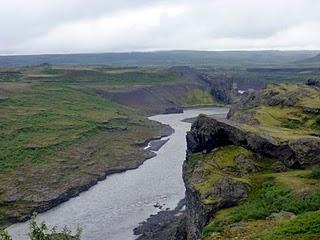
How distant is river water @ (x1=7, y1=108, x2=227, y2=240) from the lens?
6744 cm

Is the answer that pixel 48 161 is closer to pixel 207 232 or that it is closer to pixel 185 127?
pixel 185 127

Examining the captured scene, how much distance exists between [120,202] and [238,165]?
33104 millimetres

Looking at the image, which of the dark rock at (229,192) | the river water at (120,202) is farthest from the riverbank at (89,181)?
the dark rock at (229,192)

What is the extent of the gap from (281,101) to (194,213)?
116ft

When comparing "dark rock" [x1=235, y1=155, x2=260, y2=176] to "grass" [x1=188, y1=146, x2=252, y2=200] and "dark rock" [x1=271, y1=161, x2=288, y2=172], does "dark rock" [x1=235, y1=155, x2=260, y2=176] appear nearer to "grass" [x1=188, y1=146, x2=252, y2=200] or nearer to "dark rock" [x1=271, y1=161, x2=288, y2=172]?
"grass" [x1=188, y1=146, x2=252, y2=200]

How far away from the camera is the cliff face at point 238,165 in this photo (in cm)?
4238

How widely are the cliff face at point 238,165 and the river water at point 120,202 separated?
43.4ft

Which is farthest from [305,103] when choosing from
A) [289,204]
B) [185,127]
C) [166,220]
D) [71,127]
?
[185,127]

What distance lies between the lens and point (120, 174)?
342 ft

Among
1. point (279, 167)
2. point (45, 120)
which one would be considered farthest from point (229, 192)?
point (45, 120)

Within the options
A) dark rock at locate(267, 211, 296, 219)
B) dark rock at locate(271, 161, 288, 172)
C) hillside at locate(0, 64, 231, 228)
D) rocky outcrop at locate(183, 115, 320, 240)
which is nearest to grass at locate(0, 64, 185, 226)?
hillside at locate(0, 64, 231, 228)

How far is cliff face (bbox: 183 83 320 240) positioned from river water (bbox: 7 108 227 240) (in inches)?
521

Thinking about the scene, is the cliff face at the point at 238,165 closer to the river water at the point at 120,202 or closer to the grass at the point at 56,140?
the river water at the point at 120,202

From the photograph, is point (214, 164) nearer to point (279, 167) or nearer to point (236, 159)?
point (236, 159)
